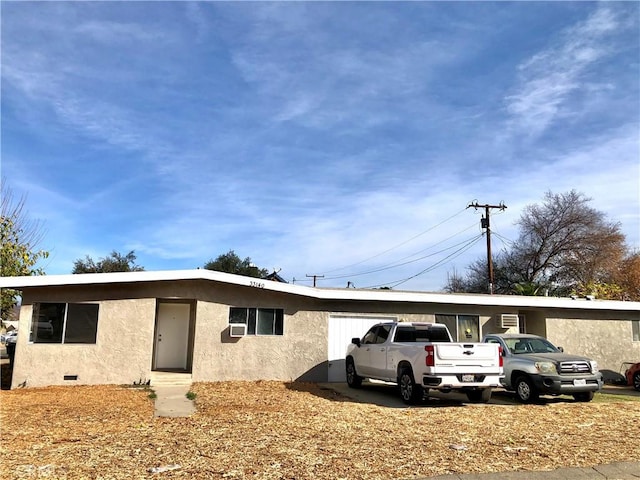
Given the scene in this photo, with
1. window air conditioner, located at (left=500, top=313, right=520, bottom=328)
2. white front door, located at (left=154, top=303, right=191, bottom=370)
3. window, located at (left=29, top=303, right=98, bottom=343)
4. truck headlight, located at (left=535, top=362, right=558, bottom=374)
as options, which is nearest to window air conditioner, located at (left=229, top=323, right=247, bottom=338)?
white front door, located at (left=154, top=303, right=191, bottom=370)

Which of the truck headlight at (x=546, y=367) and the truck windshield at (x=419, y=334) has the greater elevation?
the truck windshield at (x=419, y=334)

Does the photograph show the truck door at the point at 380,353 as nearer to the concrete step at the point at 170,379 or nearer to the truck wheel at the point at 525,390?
the truck wheel at the point at 525,390

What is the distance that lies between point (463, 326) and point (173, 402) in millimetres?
10384

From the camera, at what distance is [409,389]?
38.3 feet

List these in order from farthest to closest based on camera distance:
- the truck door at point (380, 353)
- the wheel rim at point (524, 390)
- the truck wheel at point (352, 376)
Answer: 1. the truck wheel at point (352, 376)
2. the truck door at point (380, 353)
3. the wheel rim at point (524, 390)

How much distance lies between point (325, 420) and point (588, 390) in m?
6.75

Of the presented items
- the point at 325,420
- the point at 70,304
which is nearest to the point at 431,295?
the point at 325,420

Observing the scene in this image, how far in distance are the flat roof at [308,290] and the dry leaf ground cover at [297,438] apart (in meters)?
2.91

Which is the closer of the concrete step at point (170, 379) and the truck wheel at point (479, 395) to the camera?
the truck wheel at point (479, 395)

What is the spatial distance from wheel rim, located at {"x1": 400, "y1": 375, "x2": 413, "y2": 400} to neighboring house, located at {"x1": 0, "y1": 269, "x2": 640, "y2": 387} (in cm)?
441

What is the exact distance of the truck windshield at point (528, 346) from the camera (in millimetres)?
13680

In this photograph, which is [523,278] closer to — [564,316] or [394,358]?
[564,316]

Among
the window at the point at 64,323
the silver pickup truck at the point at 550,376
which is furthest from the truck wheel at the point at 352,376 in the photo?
the window at the point at 64,323

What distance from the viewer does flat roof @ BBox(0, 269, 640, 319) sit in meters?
13.2
